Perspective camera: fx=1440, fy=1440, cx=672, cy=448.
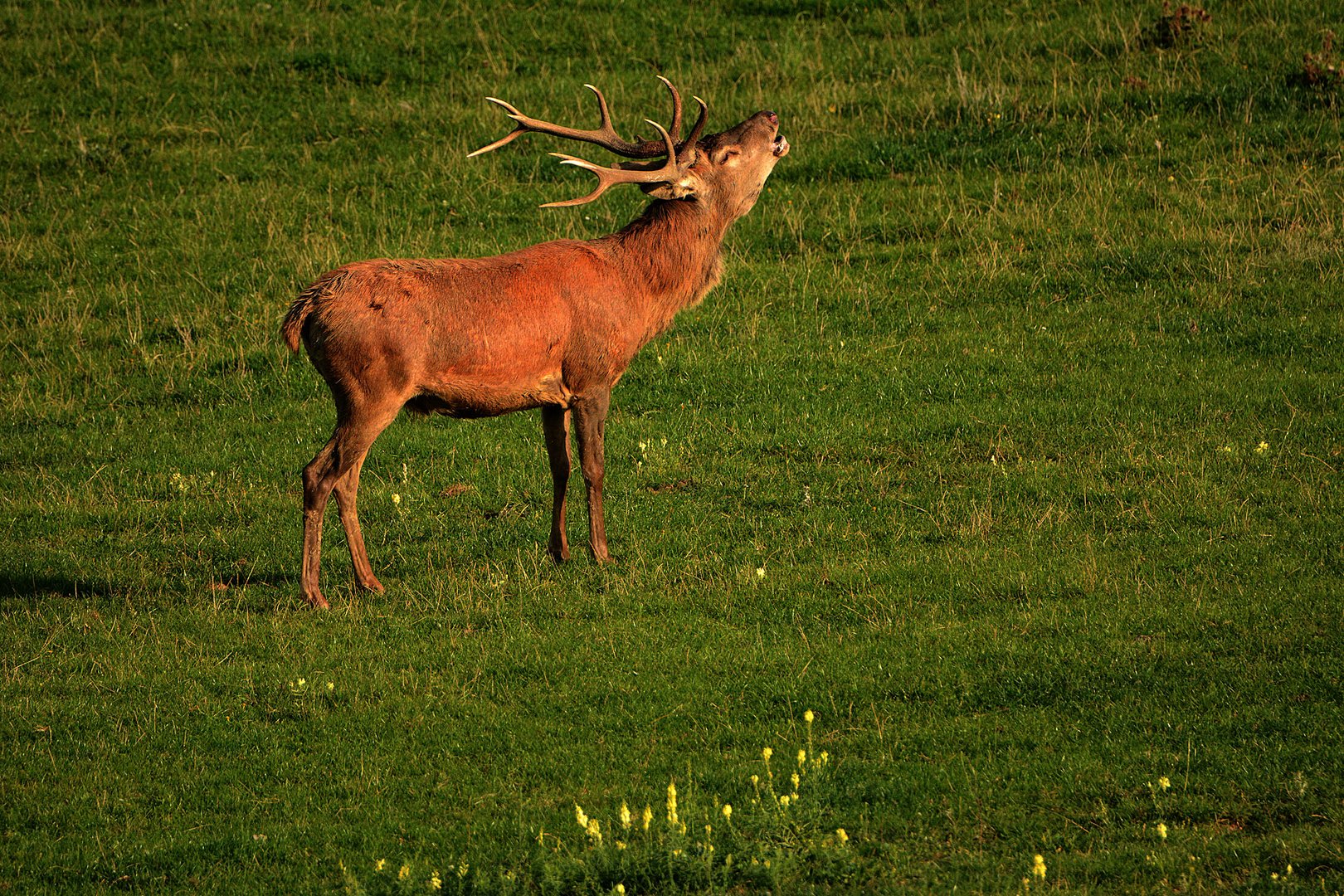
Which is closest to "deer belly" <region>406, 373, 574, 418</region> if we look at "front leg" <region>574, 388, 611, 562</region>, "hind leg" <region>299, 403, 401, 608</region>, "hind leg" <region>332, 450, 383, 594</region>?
"front leg" <region>574, 388, 611, 562</region>

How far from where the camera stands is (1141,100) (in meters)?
15.9

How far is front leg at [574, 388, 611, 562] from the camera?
9078mm

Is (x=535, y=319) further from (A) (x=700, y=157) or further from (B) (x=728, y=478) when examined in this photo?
(B) (x=728, y=478)

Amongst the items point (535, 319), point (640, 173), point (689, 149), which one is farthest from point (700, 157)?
point (535, 319)

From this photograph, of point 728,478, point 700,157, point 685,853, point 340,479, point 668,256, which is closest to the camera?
point 685,853

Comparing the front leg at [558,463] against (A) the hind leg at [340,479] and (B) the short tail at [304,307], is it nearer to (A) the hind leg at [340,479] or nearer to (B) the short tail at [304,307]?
(A) the hind leg at [340,479]

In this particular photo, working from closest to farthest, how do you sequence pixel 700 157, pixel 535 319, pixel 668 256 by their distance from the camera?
1. pixel 535 319
2. pixel 668 256
3. pixel 700 157

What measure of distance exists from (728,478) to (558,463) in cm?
143

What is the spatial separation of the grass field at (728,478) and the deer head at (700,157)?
6.48 ft

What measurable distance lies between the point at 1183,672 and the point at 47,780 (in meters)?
5.27

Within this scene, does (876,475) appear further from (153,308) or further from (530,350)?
(153,308)

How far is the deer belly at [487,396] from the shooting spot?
8.62 meters

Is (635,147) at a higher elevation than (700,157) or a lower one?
higher

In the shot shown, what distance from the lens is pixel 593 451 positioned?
9.16 meters
